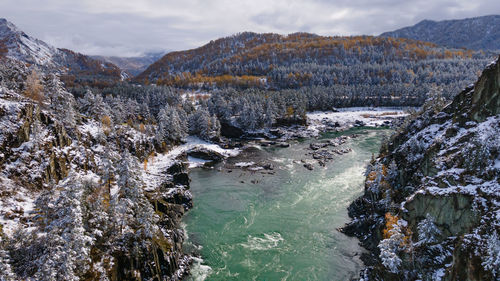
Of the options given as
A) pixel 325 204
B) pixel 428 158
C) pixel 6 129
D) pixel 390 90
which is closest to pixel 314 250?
pixel 325 204

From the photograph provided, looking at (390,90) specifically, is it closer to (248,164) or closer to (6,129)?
(248,164)

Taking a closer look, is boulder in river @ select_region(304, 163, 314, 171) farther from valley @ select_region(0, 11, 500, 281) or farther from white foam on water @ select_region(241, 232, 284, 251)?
white foam on water @ select_region(241, 232, 284, 251)

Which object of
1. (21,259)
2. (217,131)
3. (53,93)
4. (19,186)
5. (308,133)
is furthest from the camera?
(308,133)

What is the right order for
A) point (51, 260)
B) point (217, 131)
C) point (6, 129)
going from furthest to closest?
point (217, 131), point (6, 129), point (51, 260)

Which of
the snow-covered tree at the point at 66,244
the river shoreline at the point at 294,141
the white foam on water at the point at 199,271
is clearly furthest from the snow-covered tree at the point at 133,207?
the river shoreline at the point at 294,141

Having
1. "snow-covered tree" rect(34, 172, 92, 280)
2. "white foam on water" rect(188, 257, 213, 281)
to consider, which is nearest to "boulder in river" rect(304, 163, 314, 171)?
"white foam on water" rect(188, 257, 213, 281)

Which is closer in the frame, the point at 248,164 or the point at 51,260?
the point at 51,260
